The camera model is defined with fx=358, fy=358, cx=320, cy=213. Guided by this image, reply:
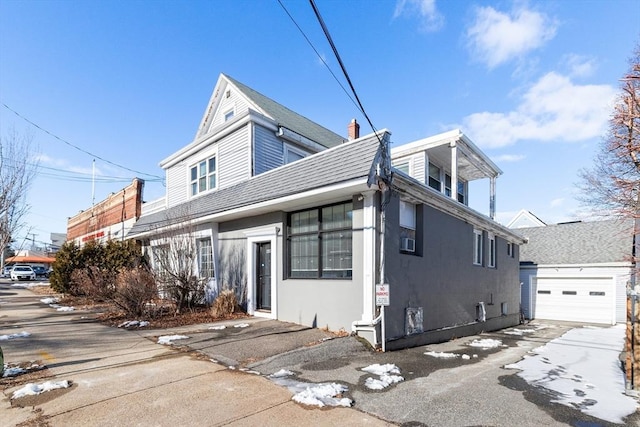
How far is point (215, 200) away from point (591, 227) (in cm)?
2326

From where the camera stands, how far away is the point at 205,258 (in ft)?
42.7

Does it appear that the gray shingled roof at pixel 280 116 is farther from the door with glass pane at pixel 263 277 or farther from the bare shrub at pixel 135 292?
the bare shrub at pixel 135 292

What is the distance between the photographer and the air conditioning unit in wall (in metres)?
8.67

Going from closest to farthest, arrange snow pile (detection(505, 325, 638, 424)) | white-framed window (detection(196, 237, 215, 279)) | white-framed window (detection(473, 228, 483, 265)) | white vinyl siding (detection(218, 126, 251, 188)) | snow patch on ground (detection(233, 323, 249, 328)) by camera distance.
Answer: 1. snow pile (detection(505, 325, 638, 424))
2. snow patch on ground (detection(233, 323, 249, 328))
3. white vinyl siding (detection(218, 126, 251, 188))
4. white-framed window (detection(196, 237, 215, 279))
5. white-framed window (detection(473, 228, 483, 265))

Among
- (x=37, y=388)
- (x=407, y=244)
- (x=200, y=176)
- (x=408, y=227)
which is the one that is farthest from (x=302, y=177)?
(x=200, y=176)

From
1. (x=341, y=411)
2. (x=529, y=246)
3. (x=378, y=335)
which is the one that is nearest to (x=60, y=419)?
(x=341, y=411)

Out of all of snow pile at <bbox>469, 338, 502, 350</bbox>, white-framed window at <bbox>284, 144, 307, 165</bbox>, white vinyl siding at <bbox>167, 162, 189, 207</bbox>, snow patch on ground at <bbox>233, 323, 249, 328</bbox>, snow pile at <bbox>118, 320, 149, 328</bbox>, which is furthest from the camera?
white vinyl siding at <bbox>167, 162, 189, 207</bbox>

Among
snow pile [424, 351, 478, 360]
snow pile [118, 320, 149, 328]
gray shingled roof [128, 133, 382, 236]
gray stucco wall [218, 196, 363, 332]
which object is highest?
gray shingled roof [128, 133, 382, 236]

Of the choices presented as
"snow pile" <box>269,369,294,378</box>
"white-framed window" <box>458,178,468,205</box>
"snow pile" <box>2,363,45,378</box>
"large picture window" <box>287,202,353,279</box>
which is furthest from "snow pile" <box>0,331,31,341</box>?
"white-framed window" <box>458,178,468,205</box>

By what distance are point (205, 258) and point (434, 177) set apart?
9517 mm

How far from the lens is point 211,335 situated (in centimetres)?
802

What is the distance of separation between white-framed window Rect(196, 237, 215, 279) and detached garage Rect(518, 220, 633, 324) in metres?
18.6

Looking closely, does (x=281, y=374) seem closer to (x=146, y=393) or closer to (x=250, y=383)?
(x=250, y=383)

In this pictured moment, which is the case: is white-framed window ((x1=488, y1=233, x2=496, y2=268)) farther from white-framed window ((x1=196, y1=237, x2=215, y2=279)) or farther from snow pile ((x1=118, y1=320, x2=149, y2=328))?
snow pile ((x1=118, y1=320, x2=149, y2=328))
